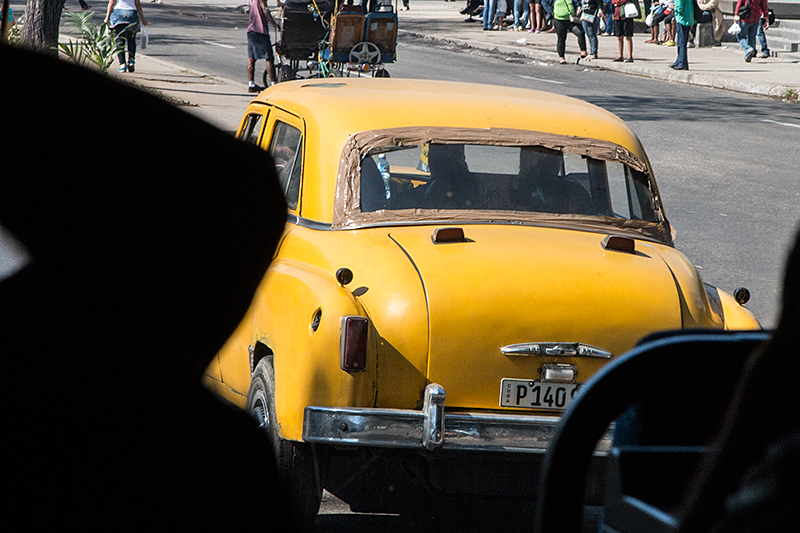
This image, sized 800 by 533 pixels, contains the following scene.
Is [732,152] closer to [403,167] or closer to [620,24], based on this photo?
[403,167]

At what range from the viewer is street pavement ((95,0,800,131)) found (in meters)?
16.5

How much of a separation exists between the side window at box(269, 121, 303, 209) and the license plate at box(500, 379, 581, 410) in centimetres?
157

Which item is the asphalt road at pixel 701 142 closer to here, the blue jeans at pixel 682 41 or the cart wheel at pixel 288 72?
the blue jeans at pixel 682 41

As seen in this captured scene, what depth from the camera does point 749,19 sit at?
24.9 metres

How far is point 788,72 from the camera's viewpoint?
2250 cm

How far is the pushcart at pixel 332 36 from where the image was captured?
1752 centimetres

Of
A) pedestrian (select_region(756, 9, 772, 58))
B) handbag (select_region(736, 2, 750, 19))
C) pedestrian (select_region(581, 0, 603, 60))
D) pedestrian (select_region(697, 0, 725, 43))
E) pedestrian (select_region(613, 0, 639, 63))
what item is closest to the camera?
handbag (select_region(736, 2, 750, 19))

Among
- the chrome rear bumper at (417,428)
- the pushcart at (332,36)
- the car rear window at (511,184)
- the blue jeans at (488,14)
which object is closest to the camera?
the chrome rear bumper at (417,428)

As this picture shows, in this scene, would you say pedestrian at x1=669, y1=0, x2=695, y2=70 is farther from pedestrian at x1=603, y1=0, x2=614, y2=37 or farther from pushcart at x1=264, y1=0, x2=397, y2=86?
pedestrian at x1=603, y1=0, x2=614, y2=37

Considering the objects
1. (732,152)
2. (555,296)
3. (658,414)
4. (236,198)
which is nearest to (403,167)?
(555,296)

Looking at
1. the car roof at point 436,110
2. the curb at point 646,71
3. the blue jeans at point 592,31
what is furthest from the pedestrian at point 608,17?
the car roof at point 436,110

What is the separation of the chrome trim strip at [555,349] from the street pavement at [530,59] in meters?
7.64

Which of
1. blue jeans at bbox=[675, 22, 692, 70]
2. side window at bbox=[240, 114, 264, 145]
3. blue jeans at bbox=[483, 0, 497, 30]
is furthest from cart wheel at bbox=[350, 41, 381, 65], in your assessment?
blue jeans at bbox=[483, 0, 497, 30]

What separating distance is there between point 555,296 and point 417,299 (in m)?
0.52
